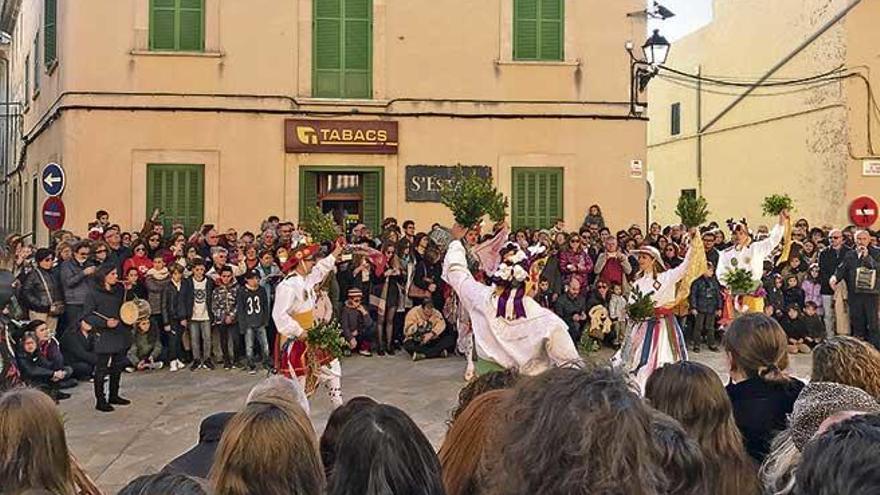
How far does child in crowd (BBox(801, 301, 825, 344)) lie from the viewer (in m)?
14.8

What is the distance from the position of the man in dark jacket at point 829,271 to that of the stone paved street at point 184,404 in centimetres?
113

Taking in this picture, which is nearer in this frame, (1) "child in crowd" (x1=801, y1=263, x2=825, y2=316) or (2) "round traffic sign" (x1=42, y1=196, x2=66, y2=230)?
(1) "child in crowd" (x1=801, y1=263, x2=825, y2=316)

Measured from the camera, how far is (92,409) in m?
10.8

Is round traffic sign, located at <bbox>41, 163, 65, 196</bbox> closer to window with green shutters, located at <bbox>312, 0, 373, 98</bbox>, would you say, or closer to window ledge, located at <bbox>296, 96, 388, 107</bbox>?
window ledge, located at <bbox>296, 96, 388, 107</bbox>

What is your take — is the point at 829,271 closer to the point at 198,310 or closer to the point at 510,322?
the point at 510,322

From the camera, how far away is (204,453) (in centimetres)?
407

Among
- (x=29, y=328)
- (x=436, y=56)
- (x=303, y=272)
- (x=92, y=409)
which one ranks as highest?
(x=436, y=56)

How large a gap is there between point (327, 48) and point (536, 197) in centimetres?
491

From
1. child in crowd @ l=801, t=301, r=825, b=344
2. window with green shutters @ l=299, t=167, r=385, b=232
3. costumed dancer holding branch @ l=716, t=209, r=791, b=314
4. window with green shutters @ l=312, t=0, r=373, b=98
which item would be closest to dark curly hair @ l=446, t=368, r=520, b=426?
costumed dancer holding branch @ l=716, t=209, r=791, b=314

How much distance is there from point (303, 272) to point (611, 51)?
432 inches

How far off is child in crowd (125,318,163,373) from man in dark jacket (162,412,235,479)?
9057 mm

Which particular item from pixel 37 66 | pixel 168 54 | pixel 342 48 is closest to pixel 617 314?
pixel 342 48

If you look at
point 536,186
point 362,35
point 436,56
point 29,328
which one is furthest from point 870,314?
point 29,328

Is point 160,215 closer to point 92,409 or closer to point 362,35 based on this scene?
point 362,35
